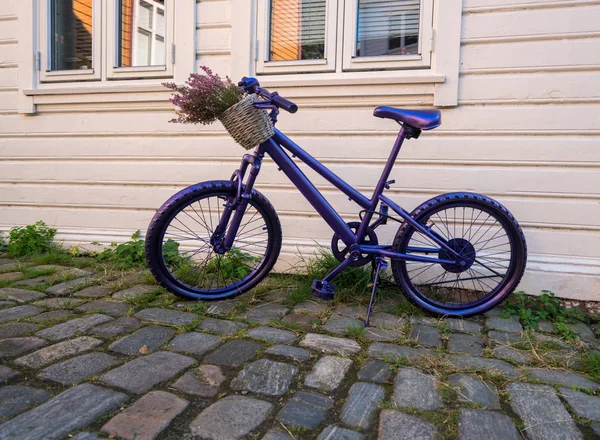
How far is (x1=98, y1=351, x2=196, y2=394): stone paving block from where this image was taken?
5.89ft

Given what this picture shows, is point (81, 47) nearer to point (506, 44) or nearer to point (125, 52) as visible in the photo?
point (125, 52)

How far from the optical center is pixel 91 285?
3234mm

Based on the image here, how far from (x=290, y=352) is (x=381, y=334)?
567 millimetres

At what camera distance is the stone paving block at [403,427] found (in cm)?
152

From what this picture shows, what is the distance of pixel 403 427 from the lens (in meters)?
1.56

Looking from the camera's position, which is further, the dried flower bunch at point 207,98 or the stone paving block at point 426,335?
the dried flower bunch at point 207,98

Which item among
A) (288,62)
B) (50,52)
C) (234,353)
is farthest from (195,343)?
(50,52)

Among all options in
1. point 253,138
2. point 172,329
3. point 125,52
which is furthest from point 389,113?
point 125,52

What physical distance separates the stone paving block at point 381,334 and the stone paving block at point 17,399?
143 cm

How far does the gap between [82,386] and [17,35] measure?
12.1 feet

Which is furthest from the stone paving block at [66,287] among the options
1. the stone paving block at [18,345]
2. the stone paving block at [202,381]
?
the stone paving block at [202,381]

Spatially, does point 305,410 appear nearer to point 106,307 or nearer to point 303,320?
point 303,320

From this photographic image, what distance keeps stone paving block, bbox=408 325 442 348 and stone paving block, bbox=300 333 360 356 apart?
0.34 m

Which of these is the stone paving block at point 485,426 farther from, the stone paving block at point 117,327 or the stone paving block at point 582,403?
the stone paving block at point 117,327
